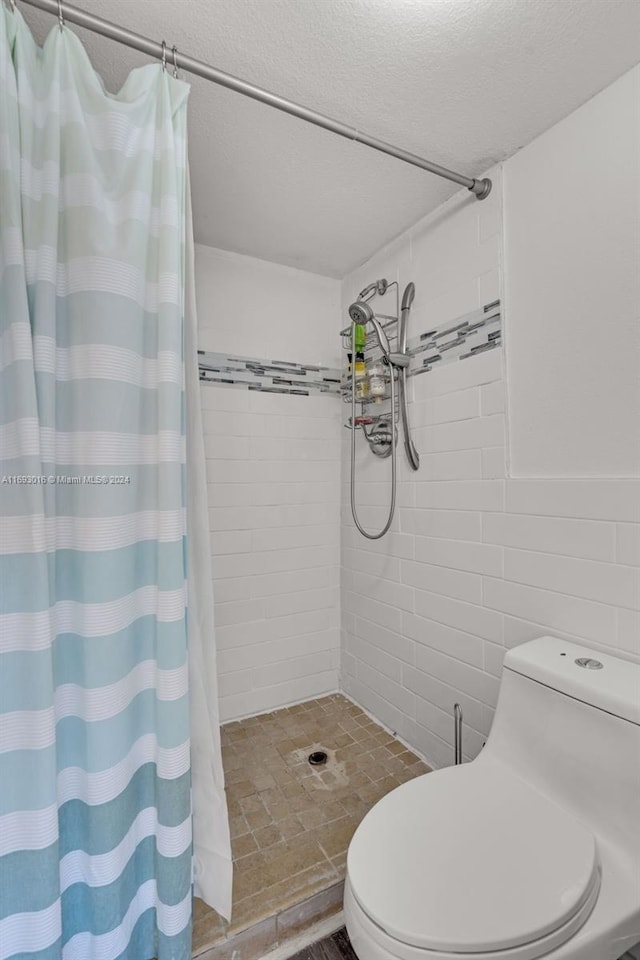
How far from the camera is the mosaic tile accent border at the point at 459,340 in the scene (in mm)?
1495

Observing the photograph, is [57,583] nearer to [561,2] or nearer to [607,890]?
[607,890]

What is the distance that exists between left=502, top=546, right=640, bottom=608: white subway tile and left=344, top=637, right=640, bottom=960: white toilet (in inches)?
6.3

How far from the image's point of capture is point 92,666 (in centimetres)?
95

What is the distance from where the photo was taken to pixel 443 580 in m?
1.67

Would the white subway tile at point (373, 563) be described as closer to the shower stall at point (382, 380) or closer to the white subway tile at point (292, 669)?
the shower stall at point (382, 380)

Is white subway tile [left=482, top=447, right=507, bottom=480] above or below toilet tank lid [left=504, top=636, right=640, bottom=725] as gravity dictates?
above

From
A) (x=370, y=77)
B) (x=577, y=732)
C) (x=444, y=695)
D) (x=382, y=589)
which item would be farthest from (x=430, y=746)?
(x=370, y=77)

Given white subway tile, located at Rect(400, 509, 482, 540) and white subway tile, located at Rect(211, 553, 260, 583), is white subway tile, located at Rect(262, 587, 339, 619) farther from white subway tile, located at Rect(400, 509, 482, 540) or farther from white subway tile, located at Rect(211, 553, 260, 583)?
white subway tile, located at Rect(400, 509, 482, 540)

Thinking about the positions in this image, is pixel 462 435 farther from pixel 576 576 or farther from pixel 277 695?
pixel 277 695

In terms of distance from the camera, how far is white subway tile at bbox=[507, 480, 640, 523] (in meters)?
1.12

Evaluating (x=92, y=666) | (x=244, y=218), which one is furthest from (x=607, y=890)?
(x=244, y=218)

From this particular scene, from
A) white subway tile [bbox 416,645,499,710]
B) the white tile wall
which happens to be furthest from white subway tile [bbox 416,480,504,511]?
white subway tile [bbox 416,645,499,710]

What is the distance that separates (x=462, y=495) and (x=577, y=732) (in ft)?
2.61

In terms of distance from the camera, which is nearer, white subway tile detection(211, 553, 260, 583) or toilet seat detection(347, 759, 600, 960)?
toilet seat detection(347, 759, 600, 960)
